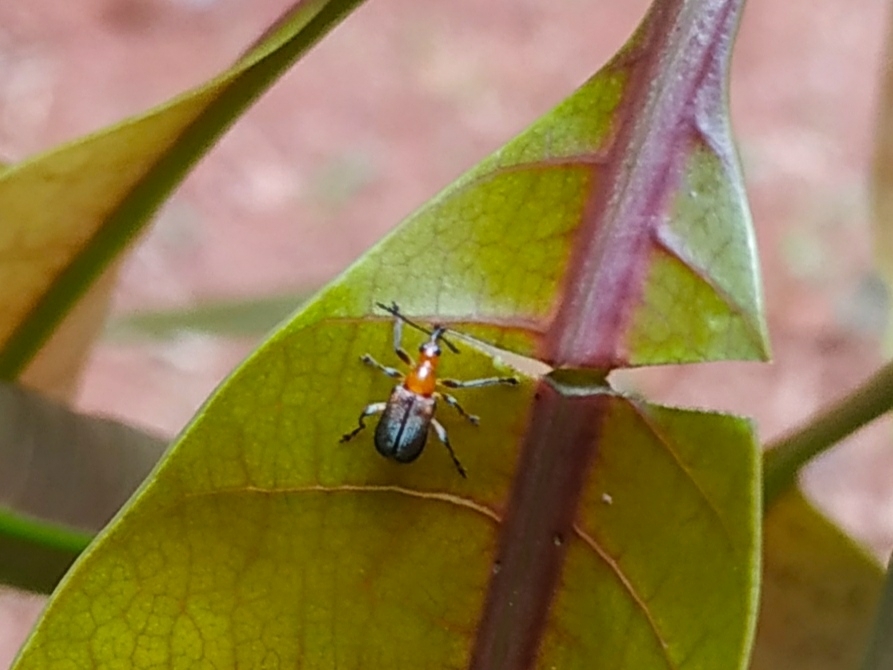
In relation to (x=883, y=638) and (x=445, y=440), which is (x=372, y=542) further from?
(x=883, y=638)

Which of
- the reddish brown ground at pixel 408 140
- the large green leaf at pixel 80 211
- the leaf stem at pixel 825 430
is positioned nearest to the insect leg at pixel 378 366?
the large green leaf at pixel 80 211

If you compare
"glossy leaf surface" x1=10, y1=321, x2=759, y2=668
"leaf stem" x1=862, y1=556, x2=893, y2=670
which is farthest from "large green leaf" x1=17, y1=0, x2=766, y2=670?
"leaf stem" x1=862, y1=556, x2=893, y2=670

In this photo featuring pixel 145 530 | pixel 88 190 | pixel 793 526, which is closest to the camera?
pixel 145 530

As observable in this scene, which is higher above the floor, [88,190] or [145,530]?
[88,190]

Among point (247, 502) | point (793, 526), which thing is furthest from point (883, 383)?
point (247, 502)

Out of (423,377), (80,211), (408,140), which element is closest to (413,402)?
(423,377)

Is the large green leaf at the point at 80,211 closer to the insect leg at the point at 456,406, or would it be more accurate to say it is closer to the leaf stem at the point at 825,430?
the insect leg at the point at 456,406

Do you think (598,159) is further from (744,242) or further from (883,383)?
Result: (883,383)
